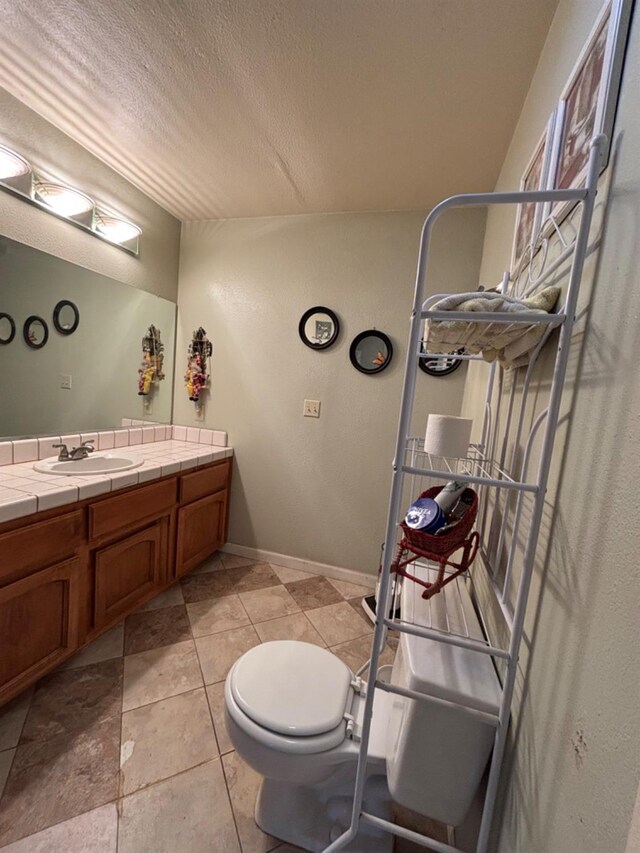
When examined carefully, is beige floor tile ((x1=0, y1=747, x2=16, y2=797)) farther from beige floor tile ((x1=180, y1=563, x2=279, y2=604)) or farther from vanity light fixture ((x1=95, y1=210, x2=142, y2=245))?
vanity light fixture ((x1=95, y1=210, x2=142, y2=245))

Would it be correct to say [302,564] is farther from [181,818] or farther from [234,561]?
[181,818]

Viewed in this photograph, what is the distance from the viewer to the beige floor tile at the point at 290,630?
167cm

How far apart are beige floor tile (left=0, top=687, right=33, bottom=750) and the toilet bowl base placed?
2.81 feet

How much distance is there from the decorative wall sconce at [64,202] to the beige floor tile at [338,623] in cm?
241

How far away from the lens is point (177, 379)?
2.45m

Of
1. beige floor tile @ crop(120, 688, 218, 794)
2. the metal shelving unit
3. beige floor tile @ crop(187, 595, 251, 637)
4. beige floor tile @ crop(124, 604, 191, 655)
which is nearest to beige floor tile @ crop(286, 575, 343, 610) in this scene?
beige floor tile @ crop(187, 595, 251, 637)

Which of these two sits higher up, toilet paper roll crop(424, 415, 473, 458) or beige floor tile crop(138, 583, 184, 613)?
toilet paper roll crop(424, 415, 473, 458)

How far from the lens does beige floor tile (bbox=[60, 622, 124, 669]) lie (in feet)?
4.72

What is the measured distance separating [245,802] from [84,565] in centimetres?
99

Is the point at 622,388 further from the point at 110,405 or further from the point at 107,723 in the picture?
the point at 110,405

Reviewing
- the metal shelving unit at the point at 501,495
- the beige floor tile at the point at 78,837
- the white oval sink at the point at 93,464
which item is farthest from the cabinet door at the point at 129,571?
the metal shelving unit at the point at 501,495

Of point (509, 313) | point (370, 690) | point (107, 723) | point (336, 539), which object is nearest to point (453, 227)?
point (509, 313)

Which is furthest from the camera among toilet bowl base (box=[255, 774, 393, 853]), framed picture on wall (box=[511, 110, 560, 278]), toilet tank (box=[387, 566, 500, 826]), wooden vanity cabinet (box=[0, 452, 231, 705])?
wooden vanity cabinet (box=[0, 452, 231, 705])

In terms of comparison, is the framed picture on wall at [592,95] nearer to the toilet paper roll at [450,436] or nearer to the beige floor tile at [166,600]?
the toilet paper roll at [450,436]
